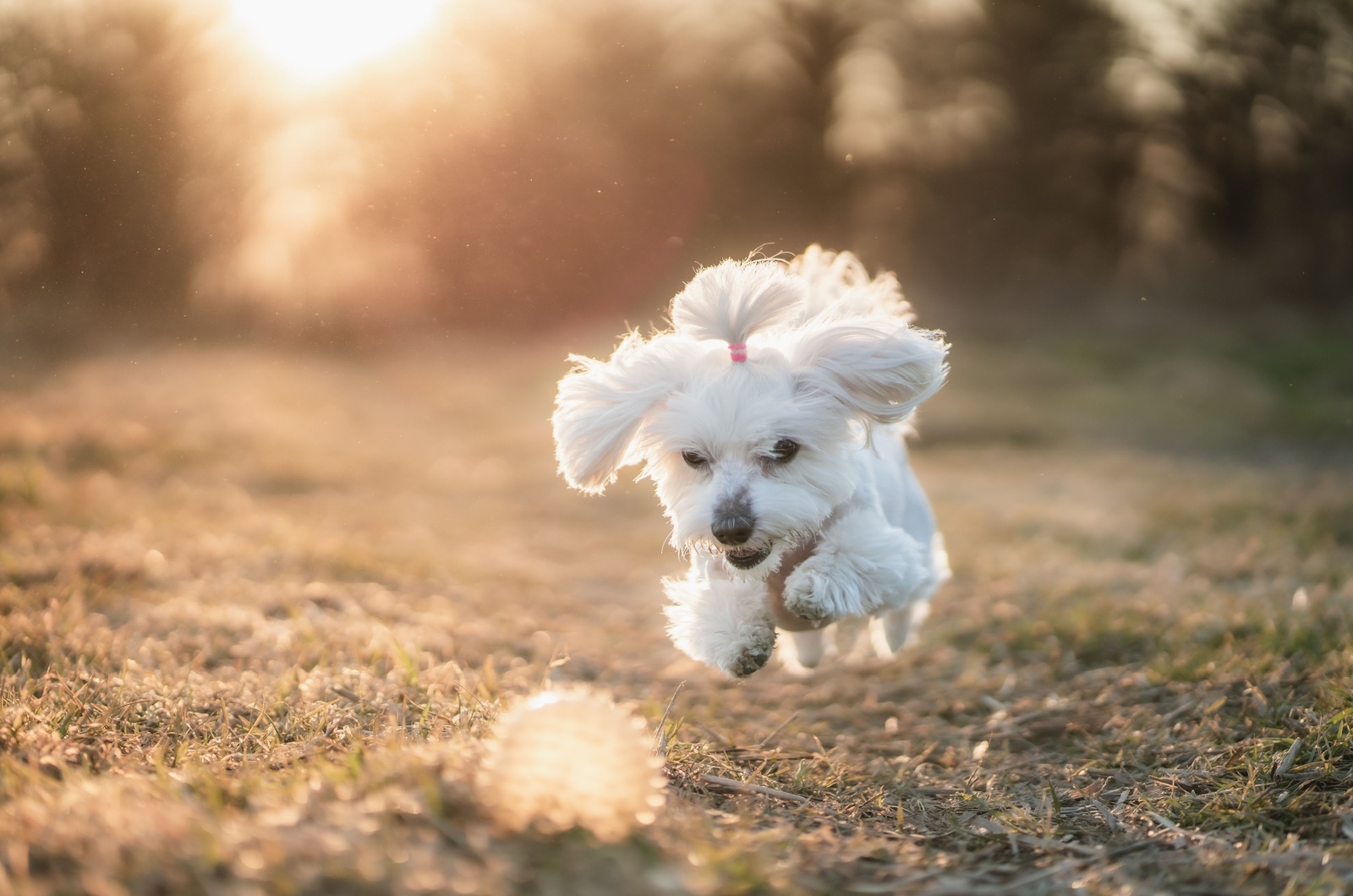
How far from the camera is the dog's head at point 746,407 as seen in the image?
→ 3.39 metres

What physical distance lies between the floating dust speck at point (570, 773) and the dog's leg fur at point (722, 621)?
0.80 meters

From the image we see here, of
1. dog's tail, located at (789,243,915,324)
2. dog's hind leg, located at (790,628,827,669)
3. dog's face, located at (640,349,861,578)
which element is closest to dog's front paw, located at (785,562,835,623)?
dog's face, located at (640,349,861,578)

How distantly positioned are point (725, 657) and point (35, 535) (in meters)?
4.57

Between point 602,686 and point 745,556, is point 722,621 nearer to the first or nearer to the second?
point 745,556

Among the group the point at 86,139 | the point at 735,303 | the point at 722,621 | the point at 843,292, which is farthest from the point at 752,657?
the point at 86,139

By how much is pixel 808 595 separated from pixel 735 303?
1107 millimetres

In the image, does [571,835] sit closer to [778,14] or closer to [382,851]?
[382,851]

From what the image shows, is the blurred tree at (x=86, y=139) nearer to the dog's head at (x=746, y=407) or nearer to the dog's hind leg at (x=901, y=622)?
the dog's head at (x=746, y=407)

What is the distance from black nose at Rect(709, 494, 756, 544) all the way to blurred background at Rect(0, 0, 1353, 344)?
669cm

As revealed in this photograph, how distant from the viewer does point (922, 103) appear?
787 inches

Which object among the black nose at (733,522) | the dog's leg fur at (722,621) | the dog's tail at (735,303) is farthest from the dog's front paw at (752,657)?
the dog's tail at (735,303)

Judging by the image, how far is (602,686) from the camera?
14.8ft

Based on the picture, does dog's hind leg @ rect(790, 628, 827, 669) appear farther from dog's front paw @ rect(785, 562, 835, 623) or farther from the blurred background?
the blurred background

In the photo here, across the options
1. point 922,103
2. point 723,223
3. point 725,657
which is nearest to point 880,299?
point 725,657
